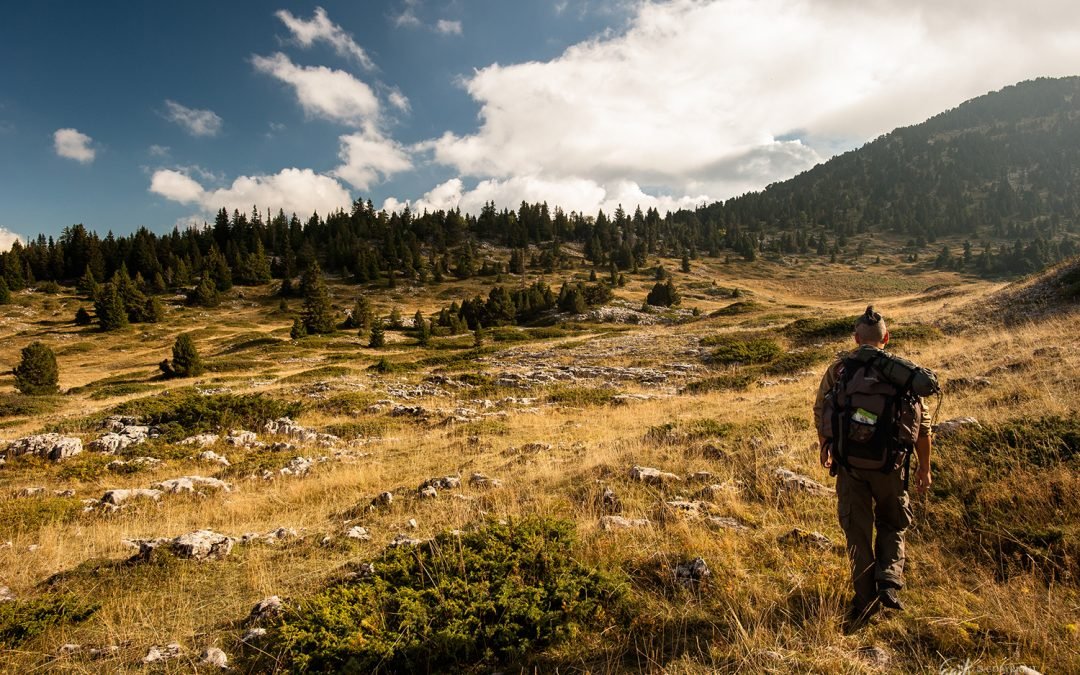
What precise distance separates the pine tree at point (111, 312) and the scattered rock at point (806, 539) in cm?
8685

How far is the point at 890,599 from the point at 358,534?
6424 millimetres

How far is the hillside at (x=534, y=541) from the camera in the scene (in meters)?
3.89

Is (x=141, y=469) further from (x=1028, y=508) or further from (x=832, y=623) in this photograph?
(x=1028, y=508)

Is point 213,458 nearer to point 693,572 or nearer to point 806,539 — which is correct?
point 693,572

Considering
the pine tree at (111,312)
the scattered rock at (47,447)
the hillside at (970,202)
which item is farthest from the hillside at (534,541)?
the hillside at (970,202)

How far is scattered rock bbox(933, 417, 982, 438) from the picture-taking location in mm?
7451

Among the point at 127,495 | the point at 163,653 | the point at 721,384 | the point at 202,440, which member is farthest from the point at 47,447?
the point at 721,384

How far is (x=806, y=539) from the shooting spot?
548 cm

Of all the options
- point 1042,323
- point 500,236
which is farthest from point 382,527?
point 500,236

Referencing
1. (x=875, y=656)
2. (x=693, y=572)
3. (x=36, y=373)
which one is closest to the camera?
(x=875, y=656)

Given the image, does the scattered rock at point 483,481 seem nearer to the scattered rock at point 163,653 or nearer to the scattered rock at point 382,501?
the scattered rock at point 382,501

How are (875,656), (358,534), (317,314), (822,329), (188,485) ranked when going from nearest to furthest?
(875,656)
(358,534)
(188,485)
(822,329)
(317,314)

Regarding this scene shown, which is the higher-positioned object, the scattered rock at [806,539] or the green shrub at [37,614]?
the green shrub at [37,614]

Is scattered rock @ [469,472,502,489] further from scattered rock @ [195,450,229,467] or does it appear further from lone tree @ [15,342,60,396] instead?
lone tree @ [15,342,60,396]
